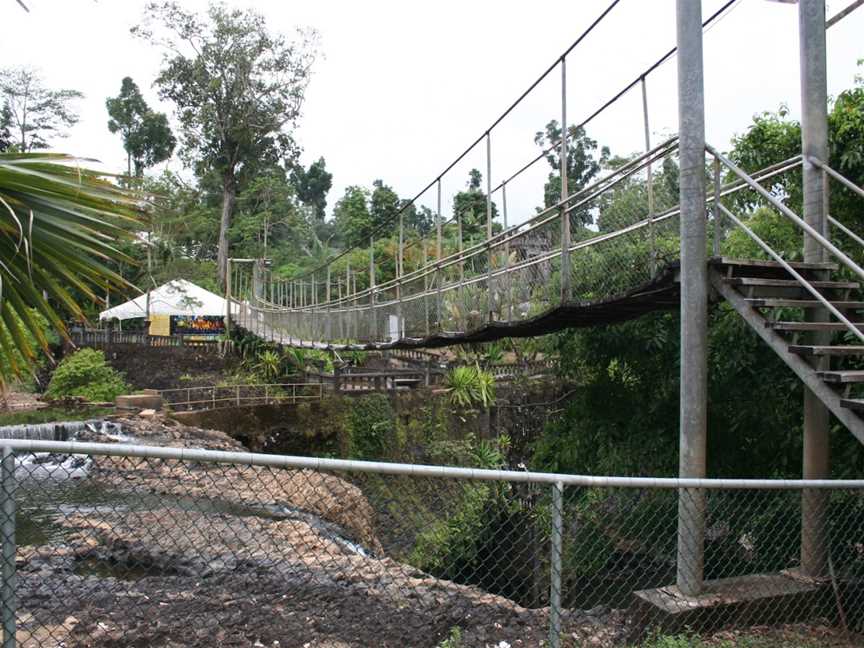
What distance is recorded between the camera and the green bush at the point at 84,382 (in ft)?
50.9

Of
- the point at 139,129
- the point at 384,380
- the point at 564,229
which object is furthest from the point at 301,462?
the point at 139,129

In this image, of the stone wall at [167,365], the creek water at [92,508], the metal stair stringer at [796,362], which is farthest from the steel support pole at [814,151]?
the stone wall at [167,365]

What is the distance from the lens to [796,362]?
10.9 ft

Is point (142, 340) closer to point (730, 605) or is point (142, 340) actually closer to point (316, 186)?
point (730, 605)

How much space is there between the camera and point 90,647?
2.77 m

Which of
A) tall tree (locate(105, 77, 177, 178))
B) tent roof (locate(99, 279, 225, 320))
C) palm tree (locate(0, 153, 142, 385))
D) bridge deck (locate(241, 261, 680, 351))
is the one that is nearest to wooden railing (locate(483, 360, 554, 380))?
bridge deck (locate(241, 261, 680, 351))

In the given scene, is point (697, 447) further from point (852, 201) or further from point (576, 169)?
point (576, 169)

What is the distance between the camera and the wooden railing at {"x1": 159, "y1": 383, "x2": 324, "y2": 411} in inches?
540

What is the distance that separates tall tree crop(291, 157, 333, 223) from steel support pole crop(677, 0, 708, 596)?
133ft

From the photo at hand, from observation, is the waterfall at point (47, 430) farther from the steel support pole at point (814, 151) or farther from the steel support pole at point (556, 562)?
the steel support pole at point (556, 562)

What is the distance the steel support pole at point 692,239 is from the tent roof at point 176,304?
1916 cm

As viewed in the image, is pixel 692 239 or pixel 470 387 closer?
pixel 692 239

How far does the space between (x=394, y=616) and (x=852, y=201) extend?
155 inches

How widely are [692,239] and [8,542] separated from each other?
10.7ft
